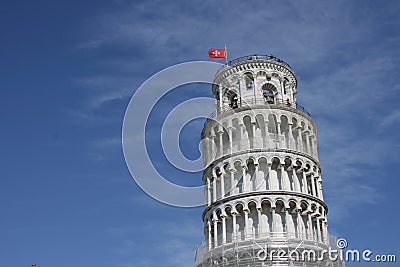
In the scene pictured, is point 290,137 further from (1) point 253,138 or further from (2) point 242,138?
(2) point 242,138

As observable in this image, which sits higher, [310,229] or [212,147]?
[212,147]

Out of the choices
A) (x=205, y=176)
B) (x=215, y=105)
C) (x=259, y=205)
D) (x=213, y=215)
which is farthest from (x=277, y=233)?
(x=215, y=105)

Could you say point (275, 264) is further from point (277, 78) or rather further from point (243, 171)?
point (277, 78)

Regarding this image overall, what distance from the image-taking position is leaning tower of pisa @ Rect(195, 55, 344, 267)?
162ft

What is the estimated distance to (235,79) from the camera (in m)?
59.0

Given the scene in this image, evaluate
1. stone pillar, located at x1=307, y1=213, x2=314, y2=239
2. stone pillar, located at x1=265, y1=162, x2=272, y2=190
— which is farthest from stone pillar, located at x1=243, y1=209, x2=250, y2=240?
stone pillar, located at x1=307, y1=213, x2=314, y2=239

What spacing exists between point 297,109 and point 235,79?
7052 millimetres

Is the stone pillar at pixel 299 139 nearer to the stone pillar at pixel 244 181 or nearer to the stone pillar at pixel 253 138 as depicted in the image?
the stone pillar at pixel 253 138

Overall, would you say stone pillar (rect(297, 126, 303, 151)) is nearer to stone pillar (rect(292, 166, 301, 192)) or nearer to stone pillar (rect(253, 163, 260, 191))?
stone pillar (rect(292, 166, 301, 192))

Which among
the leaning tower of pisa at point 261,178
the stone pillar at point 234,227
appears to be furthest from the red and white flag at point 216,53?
the stone pillar at point 234,227

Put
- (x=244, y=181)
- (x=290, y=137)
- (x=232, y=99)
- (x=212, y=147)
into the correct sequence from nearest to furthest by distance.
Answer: (x=244, y=181) → (x=290, y=137) → (x=212, y=147) → (x=232, y=99)

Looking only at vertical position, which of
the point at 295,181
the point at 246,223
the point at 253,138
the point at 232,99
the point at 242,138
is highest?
the point at 232,99

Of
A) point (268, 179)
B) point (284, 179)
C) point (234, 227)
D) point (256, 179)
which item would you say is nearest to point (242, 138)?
point (256, 179)

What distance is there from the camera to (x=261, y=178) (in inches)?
2068
